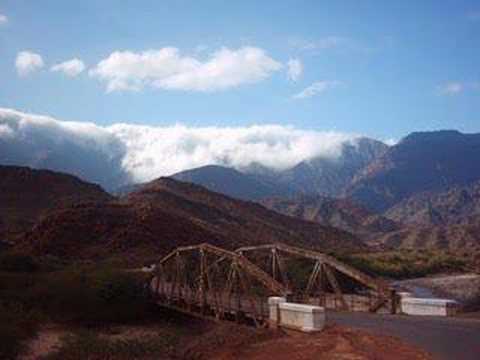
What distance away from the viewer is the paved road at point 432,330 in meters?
17.0

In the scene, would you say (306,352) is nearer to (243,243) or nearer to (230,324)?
(230,324)

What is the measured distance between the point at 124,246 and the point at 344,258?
22746 mm

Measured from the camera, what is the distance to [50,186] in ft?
357

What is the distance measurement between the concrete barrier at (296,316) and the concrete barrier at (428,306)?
15.6 ft

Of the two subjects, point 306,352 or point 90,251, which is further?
point 90,251

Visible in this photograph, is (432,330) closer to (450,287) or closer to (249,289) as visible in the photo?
(249,289)

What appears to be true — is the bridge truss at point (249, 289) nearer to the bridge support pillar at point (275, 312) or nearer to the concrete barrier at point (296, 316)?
the bridge support pillar at point (275, 312)

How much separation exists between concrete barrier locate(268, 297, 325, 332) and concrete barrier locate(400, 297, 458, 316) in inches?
188

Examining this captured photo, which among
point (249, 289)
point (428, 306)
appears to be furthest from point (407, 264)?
point (428, 306)

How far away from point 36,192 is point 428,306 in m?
90.6

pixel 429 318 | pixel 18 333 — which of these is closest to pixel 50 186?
pixel 18 333

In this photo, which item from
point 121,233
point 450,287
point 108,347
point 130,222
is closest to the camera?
point 108,347

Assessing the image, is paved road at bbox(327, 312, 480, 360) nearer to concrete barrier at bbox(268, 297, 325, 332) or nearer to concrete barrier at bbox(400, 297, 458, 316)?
concrete barrier at bbox(400, 297, 458, 316)

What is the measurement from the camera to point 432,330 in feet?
65.5
